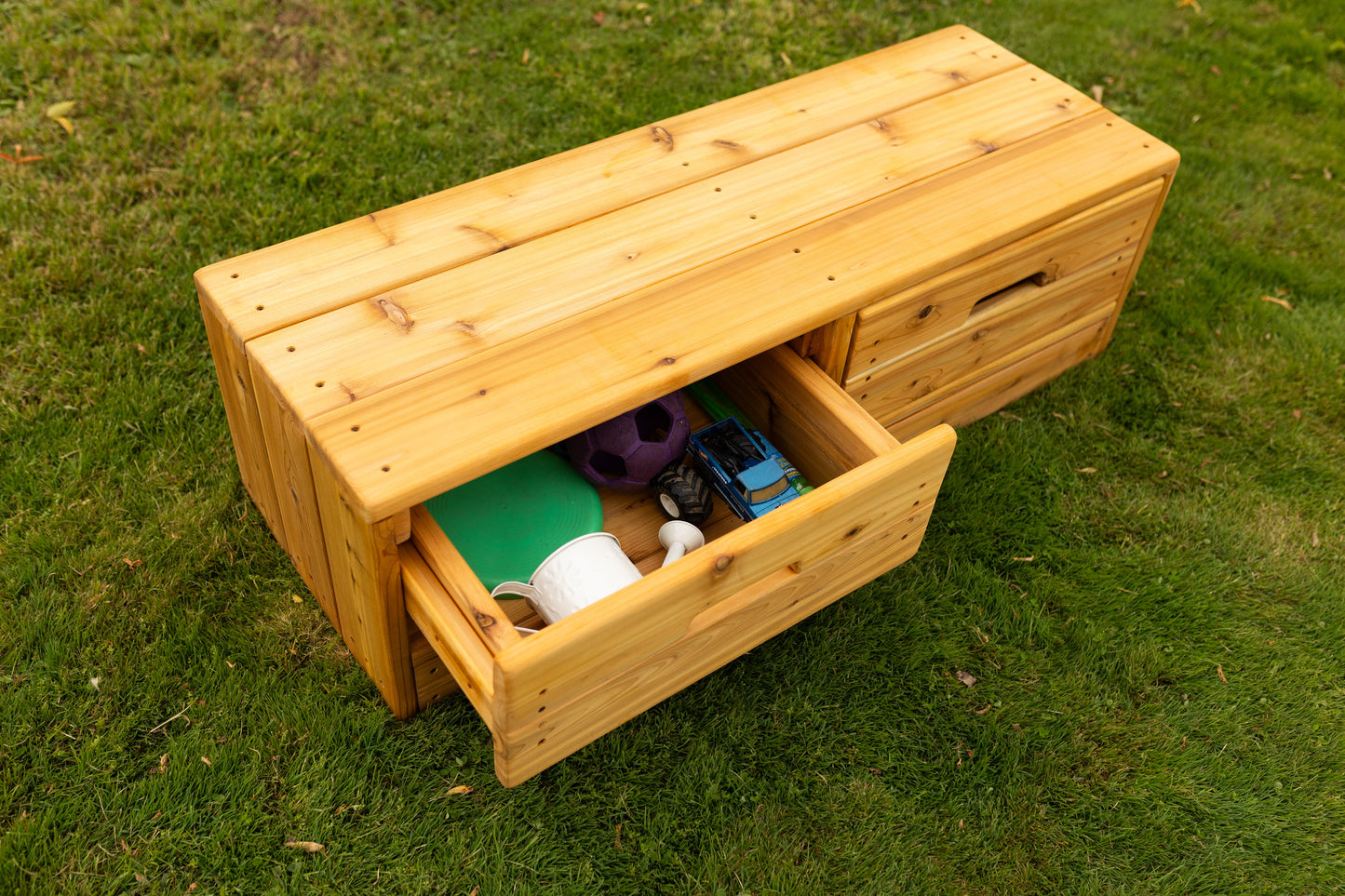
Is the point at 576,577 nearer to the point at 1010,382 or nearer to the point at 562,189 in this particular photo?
the point at 562,189

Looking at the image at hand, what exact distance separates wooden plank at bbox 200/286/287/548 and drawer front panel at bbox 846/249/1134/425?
122cm

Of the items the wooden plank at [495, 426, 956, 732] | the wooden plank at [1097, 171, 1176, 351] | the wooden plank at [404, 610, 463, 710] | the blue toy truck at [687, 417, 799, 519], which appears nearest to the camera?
the wooden plank at [495, 426, 956, 732]

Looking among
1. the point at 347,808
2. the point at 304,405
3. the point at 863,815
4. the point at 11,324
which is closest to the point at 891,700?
the point at 863,815

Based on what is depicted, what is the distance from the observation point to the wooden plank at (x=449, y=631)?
1.72 metres

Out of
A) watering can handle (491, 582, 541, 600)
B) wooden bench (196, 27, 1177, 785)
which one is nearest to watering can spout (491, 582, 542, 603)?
Result: watering can handle (491, 582, 541, 600)

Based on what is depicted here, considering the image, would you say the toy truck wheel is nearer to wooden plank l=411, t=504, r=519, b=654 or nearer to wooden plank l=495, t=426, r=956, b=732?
wooden plank l=495, t=426, r=956, b=732

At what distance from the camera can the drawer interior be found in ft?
6.71

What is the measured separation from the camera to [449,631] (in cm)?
175

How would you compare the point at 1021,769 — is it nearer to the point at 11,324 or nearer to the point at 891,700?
the point at 891,700

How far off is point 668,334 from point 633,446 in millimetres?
316

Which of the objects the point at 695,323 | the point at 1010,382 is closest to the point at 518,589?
the point at 695,323

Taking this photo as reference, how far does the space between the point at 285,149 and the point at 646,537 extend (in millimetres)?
1957

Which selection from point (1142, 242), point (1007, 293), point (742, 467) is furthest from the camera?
point (1142, 242)

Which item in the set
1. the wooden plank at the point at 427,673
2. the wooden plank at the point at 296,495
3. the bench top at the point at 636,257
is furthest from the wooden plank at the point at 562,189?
the wooden plank at the point at 427,673
